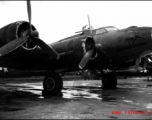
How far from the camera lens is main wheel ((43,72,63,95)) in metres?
10.8

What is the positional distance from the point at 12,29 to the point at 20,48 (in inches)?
37.6

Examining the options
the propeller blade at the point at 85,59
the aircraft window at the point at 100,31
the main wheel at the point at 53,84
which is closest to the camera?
the propeller blade at the point at 85,59

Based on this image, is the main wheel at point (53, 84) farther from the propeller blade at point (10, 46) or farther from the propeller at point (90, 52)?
the propeller blade at point (10, 46)

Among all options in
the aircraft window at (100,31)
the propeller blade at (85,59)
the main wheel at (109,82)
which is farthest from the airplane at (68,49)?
the main wheel at (109,82)

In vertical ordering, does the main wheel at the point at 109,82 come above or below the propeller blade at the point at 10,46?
below

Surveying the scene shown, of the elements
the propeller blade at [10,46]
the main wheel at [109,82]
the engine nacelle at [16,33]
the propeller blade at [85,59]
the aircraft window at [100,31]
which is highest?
the aircraft window at [100,31]

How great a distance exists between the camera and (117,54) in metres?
11.0

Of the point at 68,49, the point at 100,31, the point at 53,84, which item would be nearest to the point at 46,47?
the point at 68,49

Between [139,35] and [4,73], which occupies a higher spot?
[139,35]

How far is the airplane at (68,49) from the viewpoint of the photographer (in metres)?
9.55

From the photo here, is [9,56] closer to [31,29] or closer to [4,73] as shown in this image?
A: [31,29]

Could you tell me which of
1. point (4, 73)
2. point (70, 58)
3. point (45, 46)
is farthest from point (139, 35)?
point (4, 73)

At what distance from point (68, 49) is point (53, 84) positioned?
2.03 metres

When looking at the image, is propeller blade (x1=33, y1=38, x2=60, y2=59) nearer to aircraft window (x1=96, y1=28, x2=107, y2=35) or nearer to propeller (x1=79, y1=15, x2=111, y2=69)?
propeller (x1=79, y1=15, x2=111, y2=69)
